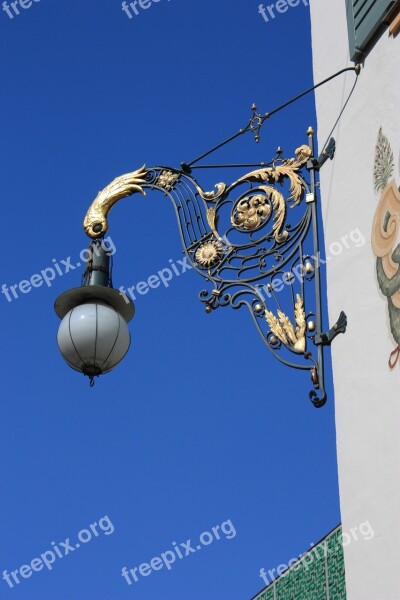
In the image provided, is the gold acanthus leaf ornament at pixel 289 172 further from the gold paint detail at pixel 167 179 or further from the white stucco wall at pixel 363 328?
the gold paint detail at pixel 167 179

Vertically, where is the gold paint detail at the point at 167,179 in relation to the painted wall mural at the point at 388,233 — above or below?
above

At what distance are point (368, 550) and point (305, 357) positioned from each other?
1.33m

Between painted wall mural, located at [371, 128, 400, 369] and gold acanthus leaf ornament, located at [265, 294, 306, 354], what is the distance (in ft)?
2.09

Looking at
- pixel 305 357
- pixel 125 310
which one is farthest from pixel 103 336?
pixel 305 357

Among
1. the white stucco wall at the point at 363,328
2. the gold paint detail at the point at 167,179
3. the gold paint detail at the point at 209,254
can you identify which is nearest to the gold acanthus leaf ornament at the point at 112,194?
the gold paint detail at the point at 167,179

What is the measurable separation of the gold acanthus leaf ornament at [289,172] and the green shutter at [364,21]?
2.25 feet

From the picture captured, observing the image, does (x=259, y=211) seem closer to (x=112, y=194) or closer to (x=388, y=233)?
(x=112, y=194)

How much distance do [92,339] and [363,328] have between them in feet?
5.33

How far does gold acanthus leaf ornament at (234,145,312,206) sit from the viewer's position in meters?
7.23

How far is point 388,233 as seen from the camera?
6160 millimetres

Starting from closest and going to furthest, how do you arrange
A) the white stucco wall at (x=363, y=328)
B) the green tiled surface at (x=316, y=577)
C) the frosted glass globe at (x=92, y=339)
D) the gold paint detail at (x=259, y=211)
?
the white stucco wall at (x=363, y=328) < the frosted glass globe at (x=92, y=339) < the gold paint detail at (x=259, y=211) < the green tiled surface at (x=316, y=577)

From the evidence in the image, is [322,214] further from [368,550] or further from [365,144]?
[368,550]

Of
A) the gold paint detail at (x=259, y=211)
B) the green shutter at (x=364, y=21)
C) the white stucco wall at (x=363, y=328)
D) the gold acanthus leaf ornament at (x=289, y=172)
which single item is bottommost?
the white stucco wall at (x=363, y=328)

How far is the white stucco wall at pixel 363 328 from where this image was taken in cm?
549
